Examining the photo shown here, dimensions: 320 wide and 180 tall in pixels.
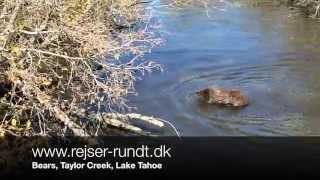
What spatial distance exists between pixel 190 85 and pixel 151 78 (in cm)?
102

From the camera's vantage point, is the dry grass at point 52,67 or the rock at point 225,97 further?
the rock at point 225,97

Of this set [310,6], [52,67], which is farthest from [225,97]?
[310,6]

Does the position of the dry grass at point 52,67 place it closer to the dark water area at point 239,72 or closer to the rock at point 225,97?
the dark water area at point 239,72

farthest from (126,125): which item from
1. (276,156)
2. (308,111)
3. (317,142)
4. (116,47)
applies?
(308,111)

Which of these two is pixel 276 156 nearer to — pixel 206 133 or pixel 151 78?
pixel 206 133

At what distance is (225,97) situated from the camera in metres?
12.8

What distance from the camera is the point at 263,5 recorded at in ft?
85.5

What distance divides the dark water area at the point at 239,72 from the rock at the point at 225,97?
196 millimetres

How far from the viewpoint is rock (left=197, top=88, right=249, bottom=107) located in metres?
12.6

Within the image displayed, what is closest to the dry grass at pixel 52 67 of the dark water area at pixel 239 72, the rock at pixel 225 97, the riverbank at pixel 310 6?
the dark water area at pixel 239 72

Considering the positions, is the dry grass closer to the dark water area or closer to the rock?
the dark water area

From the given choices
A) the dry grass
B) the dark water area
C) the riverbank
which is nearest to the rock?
the dark water area

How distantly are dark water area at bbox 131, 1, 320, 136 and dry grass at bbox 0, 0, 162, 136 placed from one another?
2.68 meters

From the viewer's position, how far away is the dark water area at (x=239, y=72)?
1173cm
